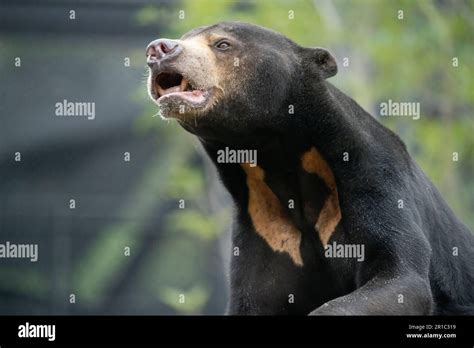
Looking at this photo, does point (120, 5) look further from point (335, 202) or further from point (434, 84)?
point (335, 202)

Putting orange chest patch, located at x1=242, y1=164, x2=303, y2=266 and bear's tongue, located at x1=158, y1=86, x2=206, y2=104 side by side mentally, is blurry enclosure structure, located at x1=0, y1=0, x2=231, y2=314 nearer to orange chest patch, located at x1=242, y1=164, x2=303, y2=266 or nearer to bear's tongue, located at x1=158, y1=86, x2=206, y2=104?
orange chest patch, located at x1=242, y1=164, x2=303, y2=266

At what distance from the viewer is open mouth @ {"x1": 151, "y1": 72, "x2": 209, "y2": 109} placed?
629cm

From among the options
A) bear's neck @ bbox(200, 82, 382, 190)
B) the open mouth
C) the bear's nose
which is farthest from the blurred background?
the bear's nose

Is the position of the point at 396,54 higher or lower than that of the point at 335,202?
higher

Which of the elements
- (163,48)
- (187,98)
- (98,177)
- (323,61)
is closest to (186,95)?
(187,98)

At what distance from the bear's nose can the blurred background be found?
19.9 ft

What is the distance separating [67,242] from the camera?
41.0 feet

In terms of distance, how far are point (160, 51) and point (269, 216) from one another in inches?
54.8

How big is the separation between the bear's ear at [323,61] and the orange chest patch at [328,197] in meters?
0.50

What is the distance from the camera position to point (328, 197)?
22.4 feet

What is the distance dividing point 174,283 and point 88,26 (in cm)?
319

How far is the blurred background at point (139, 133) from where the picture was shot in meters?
12.4

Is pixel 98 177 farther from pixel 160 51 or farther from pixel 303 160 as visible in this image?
pixel 160 51
